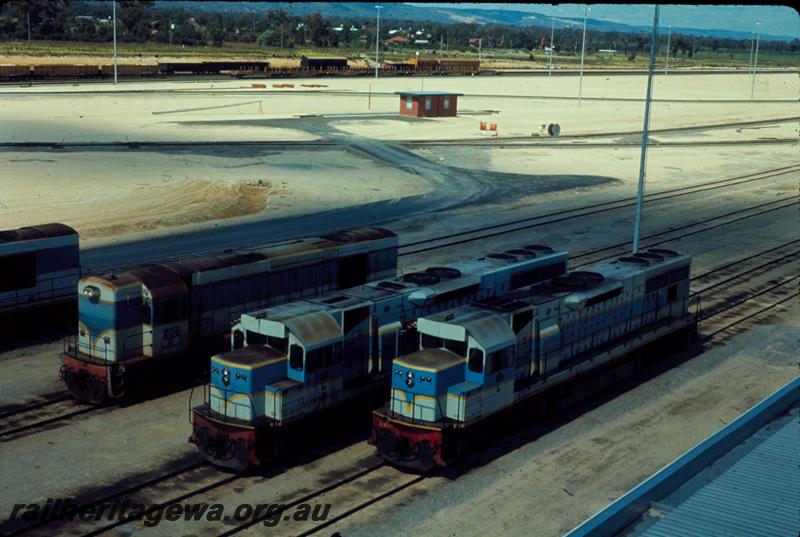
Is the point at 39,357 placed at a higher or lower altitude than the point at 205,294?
lower

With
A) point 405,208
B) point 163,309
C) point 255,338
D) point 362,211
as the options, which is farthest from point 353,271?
point 405,208

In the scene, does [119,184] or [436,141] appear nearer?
[119,184]

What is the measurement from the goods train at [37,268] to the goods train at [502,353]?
12972 mm

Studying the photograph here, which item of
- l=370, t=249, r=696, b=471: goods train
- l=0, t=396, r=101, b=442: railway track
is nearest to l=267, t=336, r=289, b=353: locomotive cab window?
l=370, t=249, r=696, b=471: goods train

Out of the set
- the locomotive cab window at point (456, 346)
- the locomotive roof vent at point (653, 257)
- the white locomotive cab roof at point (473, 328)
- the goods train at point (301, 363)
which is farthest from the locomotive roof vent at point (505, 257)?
the locomotive cab window at point (456, 346)

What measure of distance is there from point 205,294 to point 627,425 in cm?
1202

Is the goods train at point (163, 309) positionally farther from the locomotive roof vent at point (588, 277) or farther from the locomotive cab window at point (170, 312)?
the locomotive roof vent at point (588, 277)

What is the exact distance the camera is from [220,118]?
94625 mm

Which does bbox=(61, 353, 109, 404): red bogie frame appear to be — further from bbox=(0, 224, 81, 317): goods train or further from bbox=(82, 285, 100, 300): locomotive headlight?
bbox=(0, 224, 81, 317): goods train

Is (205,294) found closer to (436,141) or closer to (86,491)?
(86,491)

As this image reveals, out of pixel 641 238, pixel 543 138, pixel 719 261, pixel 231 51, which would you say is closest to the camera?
pixel 719 261

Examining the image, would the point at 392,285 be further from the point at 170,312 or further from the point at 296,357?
the point at 170,312

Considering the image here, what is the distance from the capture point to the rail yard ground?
68.5ft

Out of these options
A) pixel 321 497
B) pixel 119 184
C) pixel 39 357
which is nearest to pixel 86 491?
pixel 321 497
